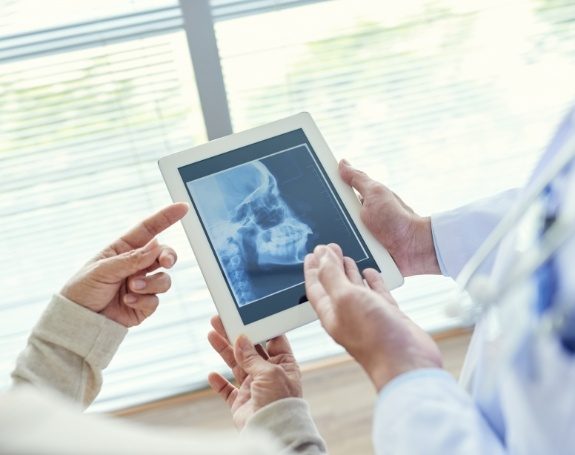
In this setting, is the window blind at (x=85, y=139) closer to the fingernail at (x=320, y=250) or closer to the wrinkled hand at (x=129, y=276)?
the wrinkled hand at (x=129, y=276)

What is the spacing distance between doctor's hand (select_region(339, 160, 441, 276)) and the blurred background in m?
0.65

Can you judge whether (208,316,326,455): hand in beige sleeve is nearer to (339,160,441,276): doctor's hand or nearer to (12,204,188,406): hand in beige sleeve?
(12,204,188,406): hand in beige sleeve

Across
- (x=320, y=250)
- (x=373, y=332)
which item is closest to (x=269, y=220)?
(x=320, y=250)

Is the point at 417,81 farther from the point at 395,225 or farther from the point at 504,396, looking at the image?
the point at 504,396

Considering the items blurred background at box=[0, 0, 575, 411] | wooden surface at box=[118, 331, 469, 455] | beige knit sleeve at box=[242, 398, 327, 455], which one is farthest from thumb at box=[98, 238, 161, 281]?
wooden surface at box=[118, 331, 469, 455]

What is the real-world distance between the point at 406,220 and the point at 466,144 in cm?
85

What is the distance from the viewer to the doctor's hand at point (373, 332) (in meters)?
0.70

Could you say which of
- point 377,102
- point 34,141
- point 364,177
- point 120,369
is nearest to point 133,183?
point 34,141

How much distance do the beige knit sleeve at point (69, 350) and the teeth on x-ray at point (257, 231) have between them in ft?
0.81

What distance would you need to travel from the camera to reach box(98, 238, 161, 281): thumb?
1.04 meters

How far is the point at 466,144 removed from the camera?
1862mm

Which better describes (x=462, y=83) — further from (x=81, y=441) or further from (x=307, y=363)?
(x=81, y=441)

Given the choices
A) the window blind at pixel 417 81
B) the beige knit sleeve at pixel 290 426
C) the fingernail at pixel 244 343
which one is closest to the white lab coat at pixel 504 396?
the beige knit sleeve at pixel 290 426

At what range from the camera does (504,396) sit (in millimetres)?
657
